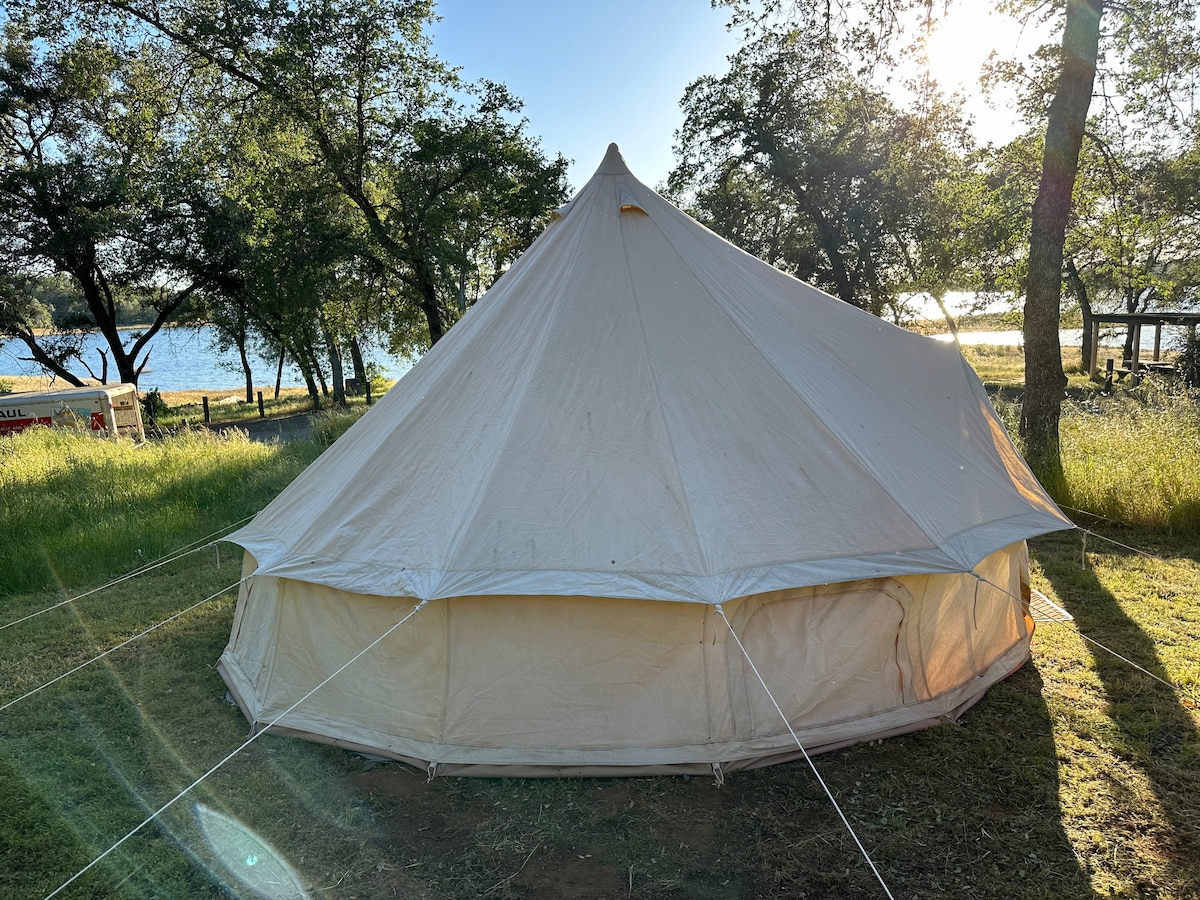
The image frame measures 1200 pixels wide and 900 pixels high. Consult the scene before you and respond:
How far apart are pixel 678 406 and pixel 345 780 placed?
7.97 ft

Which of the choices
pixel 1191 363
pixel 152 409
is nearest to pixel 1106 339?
pixel 1191 363

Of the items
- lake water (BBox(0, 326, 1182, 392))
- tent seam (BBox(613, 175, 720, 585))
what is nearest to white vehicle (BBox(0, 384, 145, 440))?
tent seam (BBox(613, 175, 720, 585))

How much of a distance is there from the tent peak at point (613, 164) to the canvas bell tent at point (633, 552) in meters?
0.70

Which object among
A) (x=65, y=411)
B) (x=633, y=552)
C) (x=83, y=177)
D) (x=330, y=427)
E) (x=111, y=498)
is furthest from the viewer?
(x=83, y=177)

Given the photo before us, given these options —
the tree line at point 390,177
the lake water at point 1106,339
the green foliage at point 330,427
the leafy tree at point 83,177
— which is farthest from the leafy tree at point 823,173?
the leafy tree at point 83,177

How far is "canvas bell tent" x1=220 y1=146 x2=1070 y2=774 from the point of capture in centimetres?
341

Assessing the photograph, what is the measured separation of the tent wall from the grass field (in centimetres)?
15

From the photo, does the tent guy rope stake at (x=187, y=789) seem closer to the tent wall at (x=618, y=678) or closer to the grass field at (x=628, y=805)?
the grass field at (x=628, y=805)

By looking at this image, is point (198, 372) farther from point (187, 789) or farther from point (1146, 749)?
point (1146, 749)

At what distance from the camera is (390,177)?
48.0 feet

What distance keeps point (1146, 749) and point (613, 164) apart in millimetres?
4395

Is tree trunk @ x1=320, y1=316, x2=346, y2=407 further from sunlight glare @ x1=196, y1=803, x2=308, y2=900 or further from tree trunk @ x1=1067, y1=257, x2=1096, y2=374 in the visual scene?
tree trunk @ x1=1067, y1=257, x2=1096, y2=374

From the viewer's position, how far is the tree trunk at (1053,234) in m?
7.37

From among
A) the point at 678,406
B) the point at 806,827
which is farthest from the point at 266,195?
the point at 806,827
